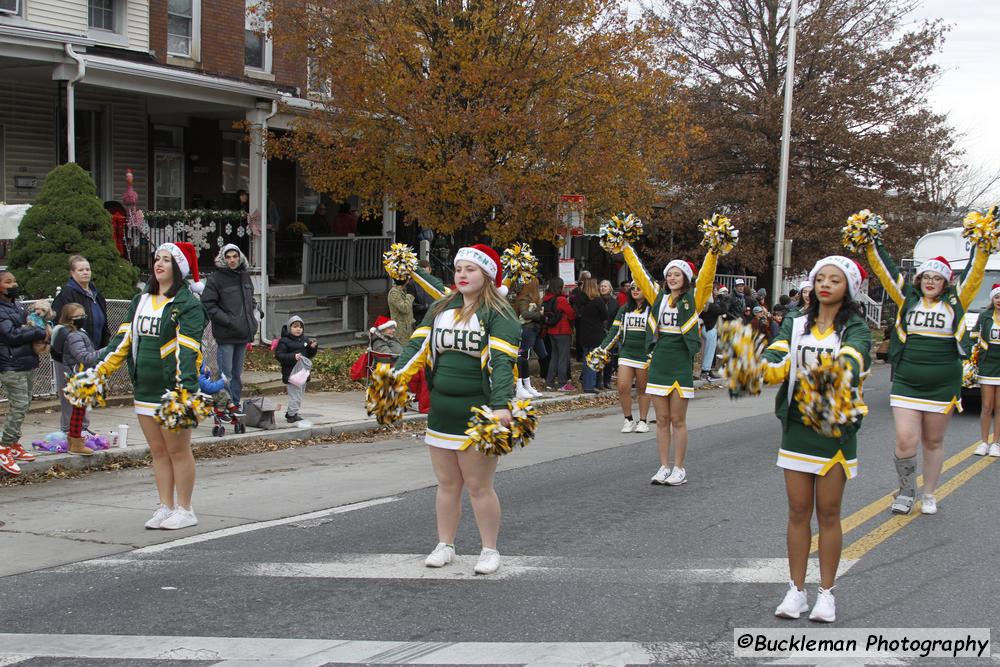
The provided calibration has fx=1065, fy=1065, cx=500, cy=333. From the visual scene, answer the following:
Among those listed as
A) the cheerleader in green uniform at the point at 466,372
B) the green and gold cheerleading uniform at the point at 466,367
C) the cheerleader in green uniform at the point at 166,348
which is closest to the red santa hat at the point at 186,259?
the cheerleader in green uniform at the point at 166,348

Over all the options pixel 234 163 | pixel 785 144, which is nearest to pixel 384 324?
pixel 234 163

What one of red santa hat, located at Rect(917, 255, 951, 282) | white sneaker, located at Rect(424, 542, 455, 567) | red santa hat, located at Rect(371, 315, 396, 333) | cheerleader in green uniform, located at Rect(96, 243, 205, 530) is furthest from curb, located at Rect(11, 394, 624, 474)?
red santa hat, located at Rect(917, 255, 951, 282)

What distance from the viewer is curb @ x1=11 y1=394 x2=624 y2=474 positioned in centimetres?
975

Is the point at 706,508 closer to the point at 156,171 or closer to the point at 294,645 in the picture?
the point at 294,645

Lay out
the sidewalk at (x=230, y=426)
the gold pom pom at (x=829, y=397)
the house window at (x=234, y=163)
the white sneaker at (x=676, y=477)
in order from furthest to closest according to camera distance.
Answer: the house window at (x=234, y=163)
the sidewalk at (x=230, y=426)
the white sneaker at (x=676, y=477)
the gold pom pom at (x=829, y=397)

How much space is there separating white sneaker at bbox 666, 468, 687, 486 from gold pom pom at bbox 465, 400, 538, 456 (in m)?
3.66

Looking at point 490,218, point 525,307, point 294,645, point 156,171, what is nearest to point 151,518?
point 294,645

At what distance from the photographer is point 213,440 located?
11.4 m

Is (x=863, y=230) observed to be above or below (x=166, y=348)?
above

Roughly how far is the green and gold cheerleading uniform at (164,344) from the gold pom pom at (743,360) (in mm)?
3612

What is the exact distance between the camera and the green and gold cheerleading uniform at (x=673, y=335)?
920 cm

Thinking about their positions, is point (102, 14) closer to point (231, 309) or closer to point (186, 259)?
point (231, 309)

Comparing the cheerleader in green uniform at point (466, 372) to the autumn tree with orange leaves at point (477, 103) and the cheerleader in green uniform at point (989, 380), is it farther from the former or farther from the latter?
the autumn tree with orange leaves at point (477, 103)

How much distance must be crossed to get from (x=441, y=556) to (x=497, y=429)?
1087 millimetres
